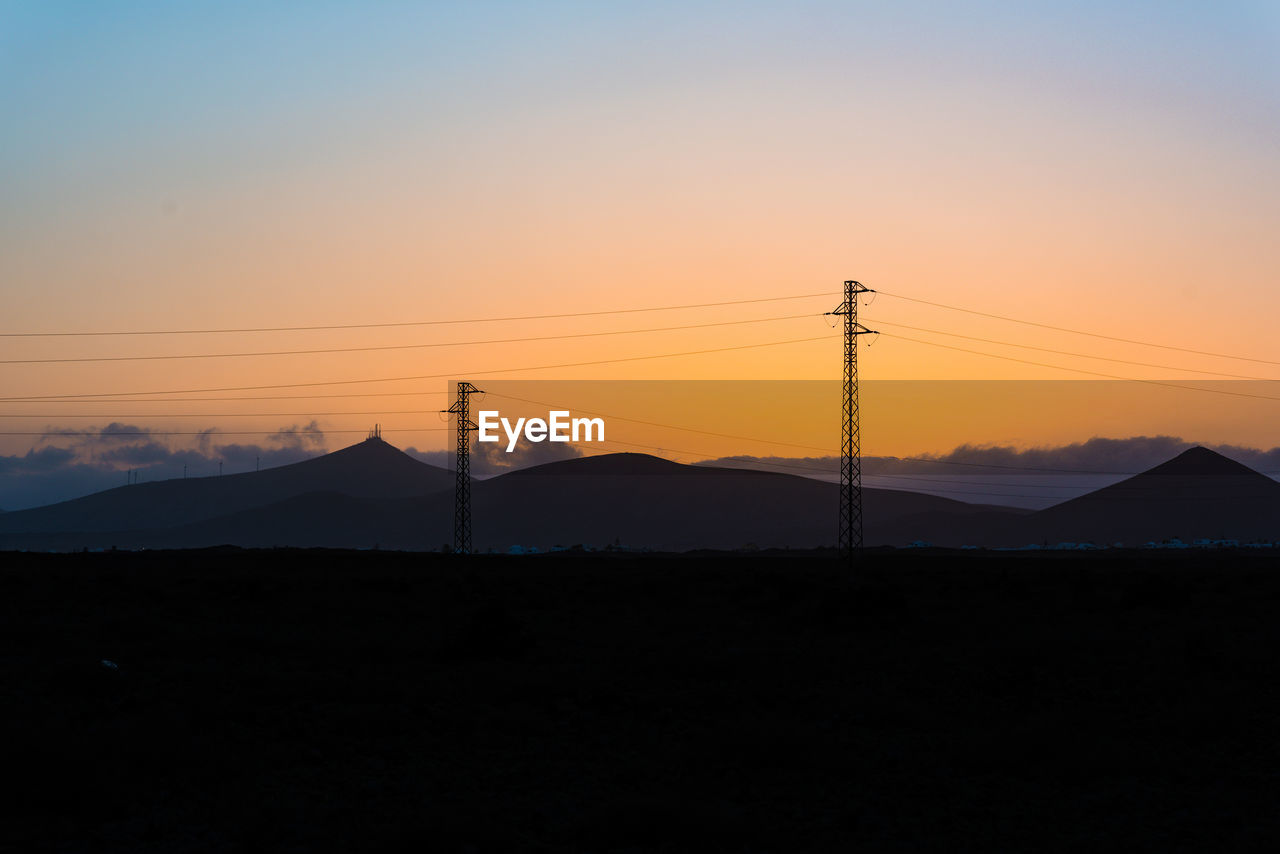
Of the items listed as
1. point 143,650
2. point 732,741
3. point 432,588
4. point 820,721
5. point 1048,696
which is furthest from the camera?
point 432,588

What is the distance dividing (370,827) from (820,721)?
12225 millimetres

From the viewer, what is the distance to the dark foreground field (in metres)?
18.6

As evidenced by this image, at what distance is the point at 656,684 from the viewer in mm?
31062

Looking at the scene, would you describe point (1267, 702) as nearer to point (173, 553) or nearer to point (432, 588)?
point (432, 588)

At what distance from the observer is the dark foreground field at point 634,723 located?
18609mm

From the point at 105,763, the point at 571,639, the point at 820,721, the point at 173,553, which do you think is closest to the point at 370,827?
the point at 105,763

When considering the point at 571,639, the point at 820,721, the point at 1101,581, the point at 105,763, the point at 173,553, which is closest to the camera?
the point at 105,763

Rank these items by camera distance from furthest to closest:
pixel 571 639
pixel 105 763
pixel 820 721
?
pixel 571 639
pixel 820 721
pixel 105 763

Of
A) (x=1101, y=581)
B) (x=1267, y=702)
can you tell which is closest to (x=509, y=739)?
(x=1267, y=702)

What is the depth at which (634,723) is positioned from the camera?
26359mm

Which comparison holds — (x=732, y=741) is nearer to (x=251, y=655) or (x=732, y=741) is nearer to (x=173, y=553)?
(x=251, y=655)

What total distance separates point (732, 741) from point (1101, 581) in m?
43.7

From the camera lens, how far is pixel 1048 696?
3002 cm

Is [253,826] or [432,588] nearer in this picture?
[253,826]
